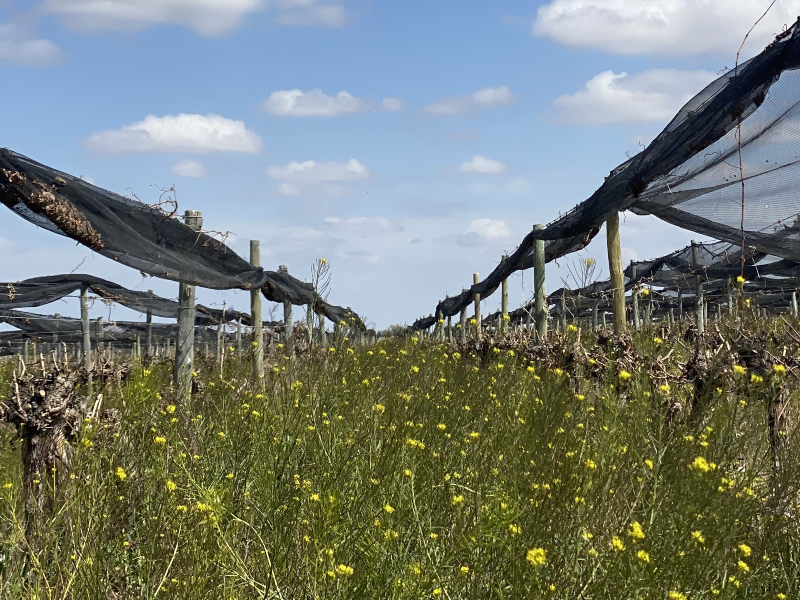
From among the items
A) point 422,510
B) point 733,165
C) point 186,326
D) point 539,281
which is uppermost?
point 733,165

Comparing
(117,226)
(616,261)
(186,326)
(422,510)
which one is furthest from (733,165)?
(186,326)

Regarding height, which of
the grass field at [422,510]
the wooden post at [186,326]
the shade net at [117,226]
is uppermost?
the shade net at [117,226]

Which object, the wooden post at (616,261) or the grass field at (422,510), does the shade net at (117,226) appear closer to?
the grass field at (422,510)

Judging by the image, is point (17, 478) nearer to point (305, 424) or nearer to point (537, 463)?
point (305, 424)

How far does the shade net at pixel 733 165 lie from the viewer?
5422 mm

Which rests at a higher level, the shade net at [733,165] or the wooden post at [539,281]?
the shade net at [733,165]

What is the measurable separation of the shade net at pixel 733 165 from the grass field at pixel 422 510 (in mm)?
1423

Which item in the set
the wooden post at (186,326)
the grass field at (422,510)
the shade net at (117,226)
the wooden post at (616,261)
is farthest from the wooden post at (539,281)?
the grass field at (422,510)

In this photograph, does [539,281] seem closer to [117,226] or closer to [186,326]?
[186,326]

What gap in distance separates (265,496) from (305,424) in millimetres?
778

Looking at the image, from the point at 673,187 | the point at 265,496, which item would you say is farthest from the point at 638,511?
the point at 673,187

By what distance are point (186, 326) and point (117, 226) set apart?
1.91 metres

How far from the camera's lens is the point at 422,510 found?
A: 3.51 m

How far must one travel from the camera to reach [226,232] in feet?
25.8
